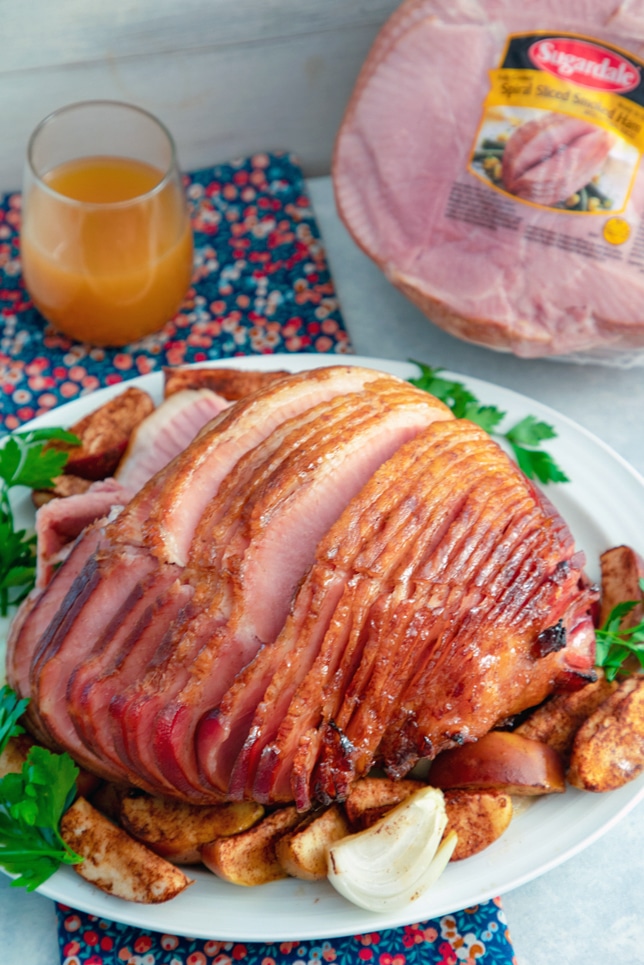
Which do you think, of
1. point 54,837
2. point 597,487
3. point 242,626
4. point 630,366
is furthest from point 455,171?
point 54,837

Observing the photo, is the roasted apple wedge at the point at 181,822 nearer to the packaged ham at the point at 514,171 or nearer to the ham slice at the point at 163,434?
the ham slice at the point at 163,434

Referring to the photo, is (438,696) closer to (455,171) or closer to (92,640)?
(92,640)

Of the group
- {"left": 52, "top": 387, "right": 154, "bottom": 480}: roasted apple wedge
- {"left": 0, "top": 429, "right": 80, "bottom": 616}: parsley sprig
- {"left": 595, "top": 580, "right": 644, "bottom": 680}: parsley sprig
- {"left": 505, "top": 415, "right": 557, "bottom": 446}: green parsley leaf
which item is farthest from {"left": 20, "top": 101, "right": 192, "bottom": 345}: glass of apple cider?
{"left": 595, "top": 580, "right": 644, "bottom": 680}: parsley sprig

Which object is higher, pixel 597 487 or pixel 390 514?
pixel 390 514

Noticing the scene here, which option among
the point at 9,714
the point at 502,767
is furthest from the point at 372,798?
the point at 9,714

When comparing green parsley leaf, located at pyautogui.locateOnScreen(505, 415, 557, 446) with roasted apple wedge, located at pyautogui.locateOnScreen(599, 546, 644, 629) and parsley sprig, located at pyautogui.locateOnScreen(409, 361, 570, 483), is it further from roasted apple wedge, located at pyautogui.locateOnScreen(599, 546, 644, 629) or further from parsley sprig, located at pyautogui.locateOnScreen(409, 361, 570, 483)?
roasted apple wedge, located at pyautogui.locateOnScreen(599, 546, 644, 629)

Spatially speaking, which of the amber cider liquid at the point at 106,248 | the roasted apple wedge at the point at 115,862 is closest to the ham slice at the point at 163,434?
the amber cider liquid at the point at 106,248
